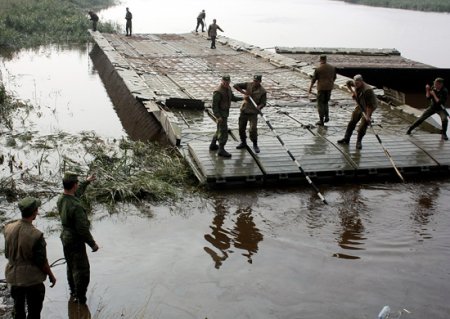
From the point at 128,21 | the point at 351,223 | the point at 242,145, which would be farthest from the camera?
the point at 128,21

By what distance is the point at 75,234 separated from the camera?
5727 mm

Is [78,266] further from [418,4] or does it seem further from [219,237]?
[418,4]

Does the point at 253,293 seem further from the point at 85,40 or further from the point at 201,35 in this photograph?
the point at 85,40

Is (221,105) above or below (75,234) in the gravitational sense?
above

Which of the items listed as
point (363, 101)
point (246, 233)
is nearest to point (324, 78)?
point (363, 101)

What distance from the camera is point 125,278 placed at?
6582 millimetres

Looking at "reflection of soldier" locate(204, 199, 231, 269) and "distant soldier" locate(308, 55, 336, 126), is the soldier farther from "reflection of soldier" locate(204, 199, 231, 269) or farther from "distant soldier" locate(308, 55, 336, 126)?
"reflection of soldier" locate(204, 199, 231, 269)

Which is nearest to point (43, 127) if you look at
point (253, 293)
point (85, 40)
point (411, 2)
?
point (253, 293)

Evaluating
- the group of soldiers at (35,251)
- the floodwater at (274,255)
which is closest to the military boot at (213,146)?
the floodwater at (274,255)

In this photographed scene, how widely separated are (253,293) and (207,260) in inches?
37.7

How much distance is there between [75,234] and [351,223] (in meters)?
4.36

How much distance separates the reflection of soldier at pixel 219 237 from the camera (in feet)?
23.6

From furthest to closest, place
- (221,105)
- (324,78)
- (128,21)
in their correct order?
(128,21)
(324,78)
(221,105)

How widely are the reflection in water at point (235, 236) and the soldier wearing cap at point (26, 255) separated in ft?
8.19
